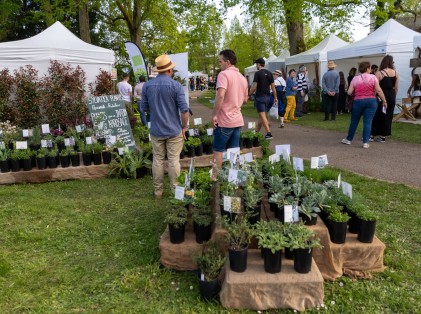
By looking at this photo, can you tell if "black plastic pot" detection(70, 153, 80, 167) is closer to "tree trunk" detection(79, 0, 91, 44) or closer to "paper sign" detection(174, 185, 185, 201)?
"paper sign" detection(174, 185, 185, 201)

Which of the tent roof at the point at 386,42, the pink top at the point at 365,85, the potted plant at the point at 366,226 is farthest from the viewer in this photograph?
the tent roof at the point at 386,42

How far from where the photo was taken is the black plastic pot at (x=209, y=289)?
2.77 m

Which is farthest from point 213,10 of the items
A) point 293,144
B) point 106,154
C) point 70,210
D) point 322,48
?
point 70,210

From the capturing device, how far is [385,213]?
4.30 meters

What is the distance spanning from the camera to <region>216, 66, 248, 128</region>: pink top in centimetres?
480

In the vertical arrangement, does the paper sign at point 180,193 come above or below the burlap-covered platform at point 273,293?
above

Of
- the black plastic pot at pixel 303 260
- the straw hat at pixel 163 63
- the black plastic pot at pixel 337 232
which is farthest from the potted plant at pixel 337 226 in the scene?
the straw hat at pixel 163 63

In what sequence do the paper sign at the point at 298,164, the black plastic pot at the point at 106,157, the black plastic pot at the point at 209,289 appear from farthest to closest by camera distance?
the black plastic pot at the point at 106,157 < the paper sign at the point at 298,164 < the black plastic pot at the point at 209,289

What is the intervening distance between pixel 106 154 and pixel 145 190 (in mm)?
1312

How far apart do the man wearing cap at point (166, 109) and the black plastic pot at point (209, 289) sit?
7.44ft

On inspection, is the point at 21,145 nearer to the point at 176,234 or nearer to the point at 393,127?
the point at 176,234

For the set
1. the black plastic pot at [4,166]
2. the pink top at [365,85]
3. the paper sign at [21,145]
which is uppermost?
the pink top at [365,85]

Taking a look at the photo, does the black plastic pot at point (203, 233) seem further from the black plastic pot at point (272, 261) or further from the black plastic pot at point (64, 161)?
the black plastic pot at point (64, 161)

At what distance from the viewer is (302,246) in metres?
2.70
